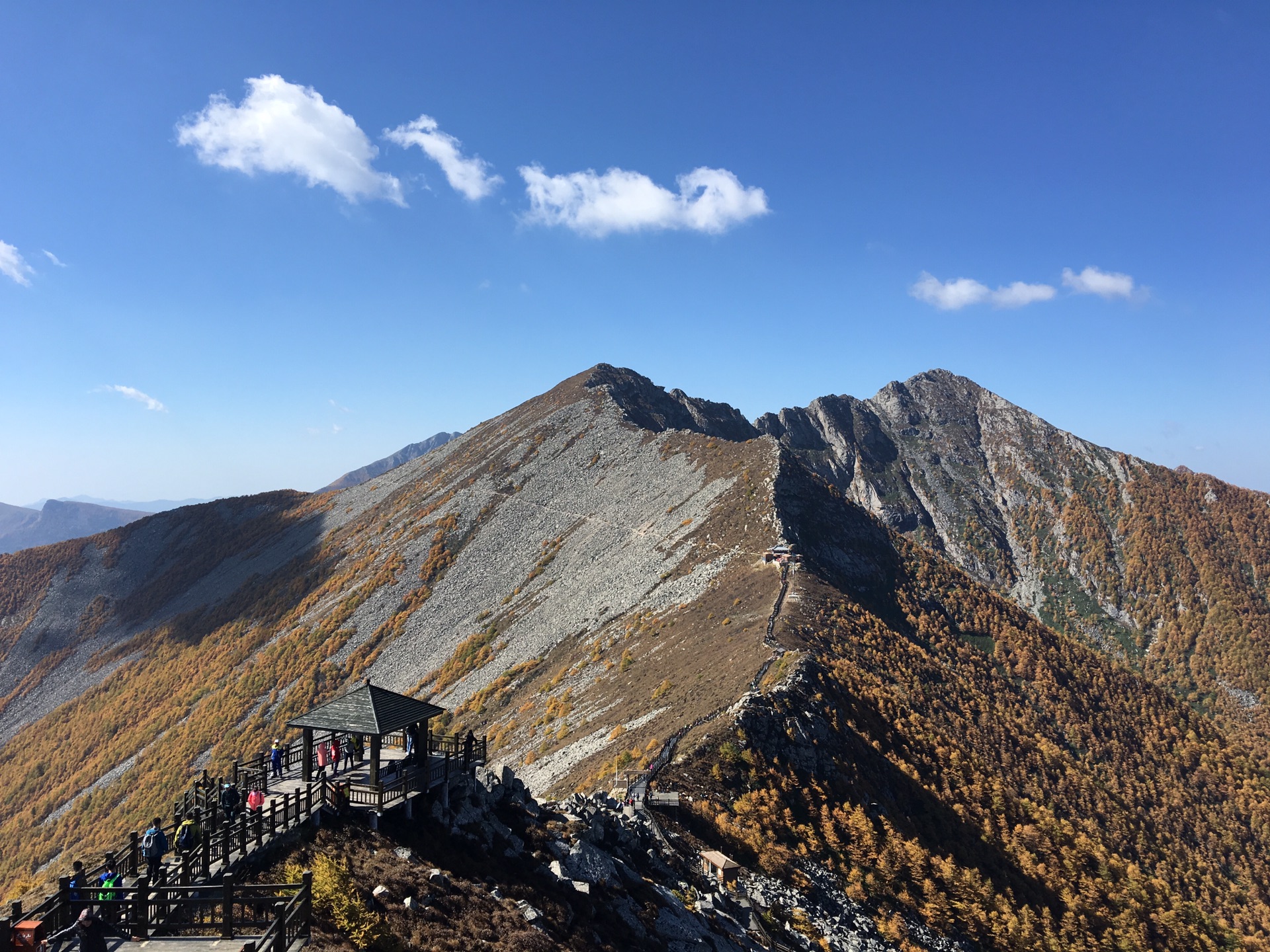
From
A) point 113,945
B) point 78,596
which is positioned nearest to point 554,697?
point 113,945

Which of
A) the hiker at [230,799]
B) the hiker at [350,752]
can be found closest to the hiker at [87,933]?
the hiker at [230,799]

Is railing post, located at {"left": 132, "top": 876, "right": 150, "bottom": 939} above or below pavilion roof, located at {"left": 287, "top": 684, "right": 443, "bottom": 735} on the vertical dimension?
below

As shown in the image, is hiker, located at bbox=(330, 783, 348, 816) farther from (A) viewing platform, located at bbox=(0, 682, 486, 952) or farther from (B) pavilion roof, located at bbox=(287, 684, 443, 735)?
(B) pavilion roof, located at bbox=(287, 684, 443, 735)

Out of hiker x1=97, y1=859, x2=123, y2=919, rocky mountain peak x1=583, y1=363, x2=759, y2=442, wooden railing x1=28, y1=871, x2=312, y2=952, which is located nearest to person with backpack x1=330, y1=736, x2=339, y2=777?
hiker x1=97, y1=859, x2=123, y2=919

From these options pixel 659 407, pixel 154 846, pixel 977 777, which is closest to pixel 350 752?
pixel 154 846

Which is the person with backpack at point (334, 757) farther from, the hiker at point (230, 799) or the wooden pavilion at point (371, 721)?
the hiker at point (230, 799)

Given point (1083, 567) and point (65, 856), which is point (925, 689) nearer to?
point (65, 856)

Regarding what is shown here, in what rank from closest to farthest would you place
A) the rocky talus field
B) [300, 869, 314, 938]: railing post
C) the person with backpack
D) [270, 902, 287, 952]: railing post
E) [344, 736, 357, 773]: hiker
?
[270, 902, 287, 952]: railing post
[300, 869, 314, 938]: railing post
the person with backpack
[344, 736, 357, 773]: hiker
the rocky talus field
